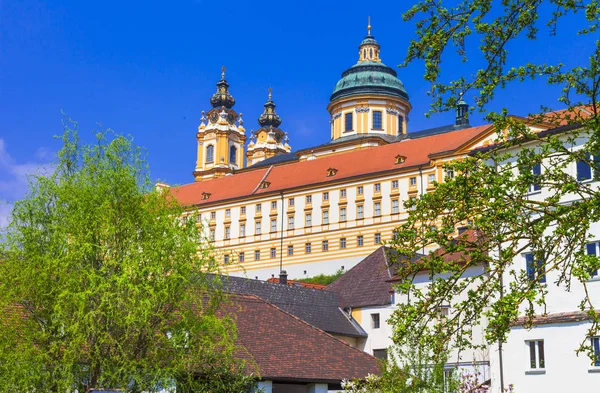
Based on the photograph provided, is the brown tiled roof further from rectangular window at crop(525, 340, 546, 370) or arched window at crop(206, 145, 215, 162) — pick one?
arched window at crop(206, 145, 215, 162)

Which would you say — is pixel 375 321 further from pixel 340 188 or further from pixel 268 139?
pixel 268 139

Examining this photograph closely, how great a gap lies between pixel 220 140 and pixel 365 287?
83.2m

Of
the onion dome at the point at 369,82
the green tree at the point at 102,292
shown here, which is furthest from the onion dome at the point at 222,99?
the green tree at the point at 102,292

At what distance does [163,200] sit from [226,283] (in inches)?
662

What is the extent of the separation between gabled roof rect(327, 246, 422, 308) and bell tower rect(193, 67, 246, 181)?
74592 mm

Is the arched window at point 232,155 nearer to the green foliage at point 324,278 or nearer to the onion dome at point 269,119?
the onion dome at point 269,119

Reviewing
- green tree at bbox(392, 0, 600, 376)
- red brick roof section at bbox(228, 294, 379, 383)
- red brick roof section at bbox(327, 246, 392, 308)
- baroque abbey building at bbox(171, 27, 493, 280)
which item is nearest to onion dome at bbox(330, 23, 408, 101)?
baroque abbey building at bbox(171, 27, 493, 280)

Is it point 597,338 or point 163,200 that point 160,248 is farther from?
point 597,338

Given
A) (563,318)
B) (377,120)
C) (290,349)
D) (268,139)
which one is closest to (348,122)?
(377,120)

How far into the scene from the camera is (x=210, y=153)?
12631cm

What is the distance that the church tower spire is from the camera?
14425 cm

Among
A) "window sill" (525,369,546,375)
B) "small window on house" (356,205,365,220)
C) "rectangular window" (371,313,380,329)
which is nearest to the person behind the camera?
"window sill" (525,369,546,375)

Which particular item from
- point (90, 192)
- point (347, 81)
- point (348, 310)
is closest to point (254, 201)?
point (347, 81)

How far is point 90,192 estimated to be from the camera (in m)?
21.7
